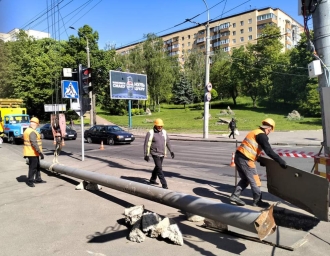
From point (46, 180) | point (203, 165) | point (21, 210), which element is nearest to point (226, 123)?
point (203, 165)

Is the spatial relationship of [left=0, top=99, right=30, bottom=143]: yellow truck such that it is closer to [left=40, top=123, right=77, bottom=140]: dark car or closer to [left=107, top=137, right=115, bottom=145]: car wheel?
[left=40, top=123, right=77, bottom=140]: dark car

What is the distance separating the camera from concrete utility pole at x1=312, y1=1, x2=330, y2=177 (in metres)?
5.26

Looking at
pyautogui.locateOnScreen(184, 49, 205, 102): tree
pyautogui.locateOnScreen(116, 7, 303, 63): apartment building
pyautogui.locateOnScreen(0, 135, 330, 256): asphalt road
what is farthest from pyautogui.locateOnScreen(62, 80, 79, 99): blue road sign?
pyautogui.locateOnScreen(116, 7, 303, 63): apartment building

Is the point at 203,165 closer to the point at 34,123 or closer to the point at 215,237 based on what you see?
the point at 34,123

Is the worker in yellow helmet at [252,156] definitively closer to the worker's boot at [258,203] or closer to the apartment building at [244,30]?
the worker's boot at [258,203]

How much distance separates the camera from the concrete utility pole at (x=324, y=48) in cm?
526

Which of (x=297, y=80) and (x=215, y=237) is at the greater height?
(x=297, y=80)

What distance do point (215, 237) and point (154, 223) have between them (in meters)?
0.92

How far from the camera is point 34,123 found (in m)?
8.01

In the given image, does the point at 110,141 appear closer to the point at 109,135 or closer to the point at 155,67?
the point at 109,135

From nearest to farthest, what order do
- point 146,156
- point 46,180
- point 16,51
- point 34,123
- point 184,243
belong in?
1. point 184,243
2. point 146,156
3. point 34,123
4. point 46,180
5. point 16,51

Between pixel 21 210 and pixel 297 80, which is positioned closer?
pixel 21 210

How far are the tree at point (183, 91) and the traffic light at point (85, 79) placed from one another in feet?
179

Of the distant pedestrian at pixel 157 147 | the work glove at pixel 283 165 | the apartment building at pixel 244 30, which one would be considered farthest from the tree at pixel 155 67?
the work glove at pixel 283 165
